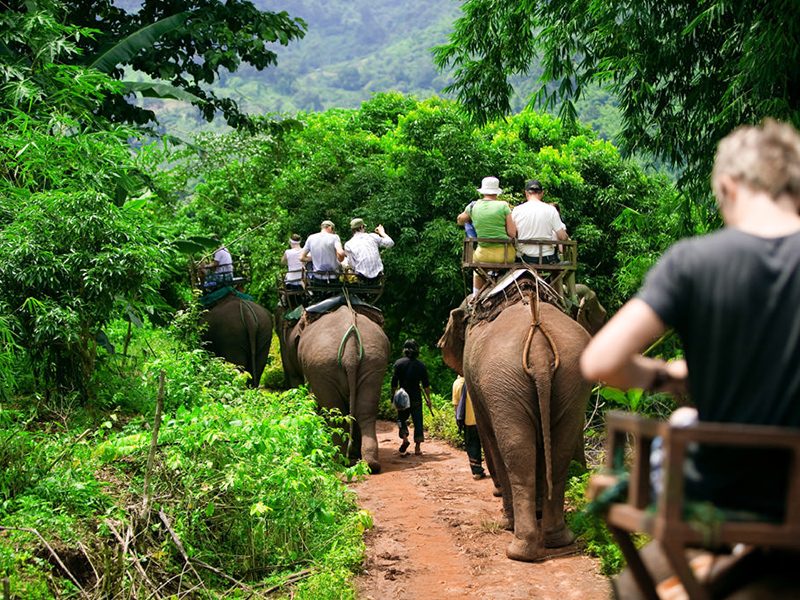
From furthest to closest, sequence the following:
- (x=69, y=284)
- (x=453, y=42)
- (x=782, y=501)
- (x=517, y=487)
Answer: (x=453, y=42)
(x=69, y=284)
(x=517, y=487)
(x=782, y=501)

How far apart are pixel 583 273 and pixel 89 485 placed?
13.5 metres

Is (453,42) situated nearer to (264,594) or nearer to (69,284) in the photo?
(69,284)

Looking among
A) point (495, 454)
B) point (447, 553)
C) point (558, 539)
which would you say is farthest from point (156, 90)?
point (558, 539)

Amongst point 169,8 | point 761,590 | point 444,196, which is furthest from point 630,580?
point 444,196

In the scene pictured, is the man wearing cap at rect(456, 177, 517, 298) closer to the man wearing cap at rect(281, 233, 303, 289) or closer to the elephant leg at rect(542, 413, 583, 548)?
the elephant leg at rect(542, 413, 583, 548)

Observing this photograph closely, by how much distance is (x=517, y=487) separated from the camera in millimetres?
6992

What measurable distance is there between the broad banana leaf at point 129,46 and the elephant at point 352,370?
4.75 metres

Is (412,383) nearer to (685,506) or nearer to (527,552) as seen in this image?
(527,552)

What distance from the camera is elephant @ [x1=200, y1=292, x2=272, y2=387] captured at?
48.6 feet

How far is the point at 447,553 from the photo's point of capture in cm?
743

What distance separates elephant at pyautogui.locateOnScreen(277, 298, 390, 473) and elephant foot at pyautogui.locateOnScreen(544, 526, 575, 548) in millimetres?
3953

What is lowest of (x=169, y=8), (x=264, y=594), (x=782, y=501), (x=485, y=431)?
(x=264, y=594)

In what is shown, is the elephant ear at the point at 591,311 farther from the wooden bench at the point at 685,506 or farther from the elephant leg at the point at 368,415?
the wooden bench at the point at 685,506

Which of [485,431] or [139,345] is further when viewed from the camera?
[139,345]
